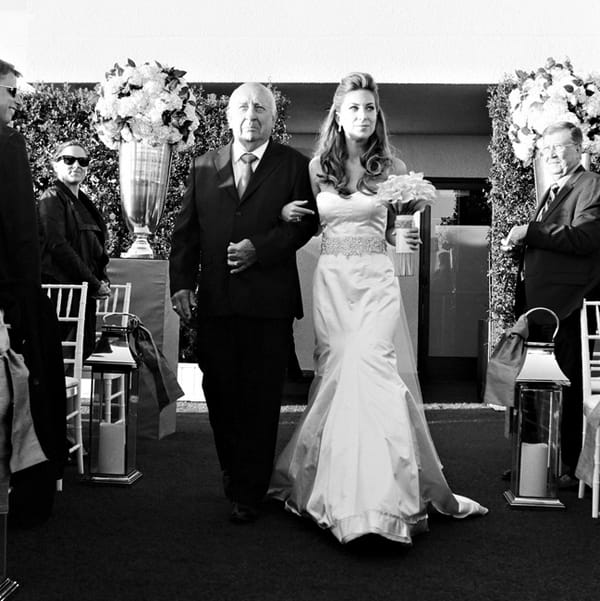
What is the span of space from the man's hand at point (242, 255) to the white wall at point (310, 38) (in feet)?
17.0

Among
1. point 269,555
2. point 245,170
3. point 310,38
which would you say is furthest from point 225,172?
point 310,38

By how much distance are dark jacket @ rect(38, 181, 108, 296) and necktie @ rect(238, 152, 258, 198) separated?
176cm

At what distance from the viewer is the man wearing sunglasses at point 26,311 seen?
3500 millimetres

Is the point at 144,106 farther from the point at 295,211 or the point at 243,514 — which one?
the point at 243,514

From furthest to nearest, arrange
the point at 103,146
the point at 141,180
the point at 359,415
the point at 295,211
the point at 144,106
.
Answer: the point at 103,146, the point at 141,180, the point at 144,106, the point at 295,211, the point at 359,415

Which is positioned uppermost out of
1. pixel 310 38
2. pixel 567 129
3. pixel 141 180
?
pixel 310 38

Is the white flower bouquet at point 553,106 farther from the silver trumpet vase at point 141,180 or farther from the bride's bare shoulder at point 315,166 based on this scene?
the bride's bare shoulder at point 315,166

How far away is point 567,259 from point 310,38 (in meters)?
4.75

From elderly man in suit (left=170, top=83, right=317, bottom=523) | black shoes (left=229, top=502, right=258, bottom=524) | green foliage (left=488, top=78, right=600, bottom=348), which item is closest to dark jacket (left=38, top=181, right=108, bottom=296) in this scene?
elderly man in suit (left=170, top=83, right=317, bottom=523)

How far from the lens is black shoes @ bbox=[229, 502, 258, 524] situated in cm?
392

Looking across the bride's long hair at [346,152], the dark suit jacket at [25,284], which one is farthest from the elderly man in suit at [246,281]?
the dark suit jacket at [25,284]

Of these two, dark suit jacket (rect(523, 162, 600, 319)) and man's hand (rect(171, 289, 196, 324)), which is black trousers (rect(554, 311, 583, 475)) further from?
man's hand (rect(171, 289, 196, 324))

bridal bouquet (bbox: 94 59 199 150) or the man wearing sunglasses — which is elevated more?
bridal bouquet (bbox: 94 59 199 150)

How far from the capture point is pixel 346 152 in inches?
163
